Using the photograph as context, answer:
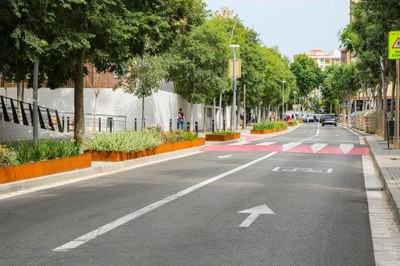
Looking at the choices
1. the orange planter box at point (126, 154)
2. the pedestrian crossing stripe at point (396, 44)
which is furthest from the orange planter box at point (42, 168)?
the pedestrian crossing stripe at point (396, 44)

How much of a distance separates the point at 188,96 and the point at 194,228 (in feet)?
125

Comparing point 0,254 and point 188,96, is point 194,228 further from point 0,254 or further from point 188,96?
point 188,96

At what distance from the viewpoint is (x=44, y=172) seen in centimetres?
1385

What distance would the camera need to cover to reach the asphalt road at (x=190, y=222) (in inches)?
254

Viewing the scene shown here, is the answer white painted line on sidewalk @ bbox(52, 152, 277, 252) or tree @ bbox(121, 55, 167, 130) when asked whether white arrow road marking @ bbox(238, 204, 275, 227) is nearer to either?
white painted line on sidewalk @ bbox(52, 152, 277, 252)

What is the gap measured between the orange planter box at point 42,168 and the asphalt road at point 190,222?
0.86 m

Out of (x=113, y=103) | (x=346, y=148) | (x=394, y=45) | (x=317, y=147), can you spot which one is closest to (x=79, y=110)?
(x=394, y=45)

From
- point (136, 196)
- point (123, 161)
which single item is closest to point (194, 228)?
point (136, 196)

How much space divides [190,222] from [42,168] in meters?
6.25

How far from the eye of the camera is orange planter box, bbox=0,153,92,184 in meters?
12.4

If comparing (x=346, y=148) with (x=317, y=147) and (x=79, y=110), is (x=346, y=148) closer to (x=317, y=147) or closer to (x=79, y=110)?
(x=317, y=147)

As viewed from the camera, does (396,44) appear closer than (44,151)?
No

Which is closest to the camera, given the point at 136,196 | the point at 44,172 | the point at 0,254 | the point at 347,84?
the point at 0,254

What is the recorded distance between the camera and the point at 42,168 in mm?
13766
